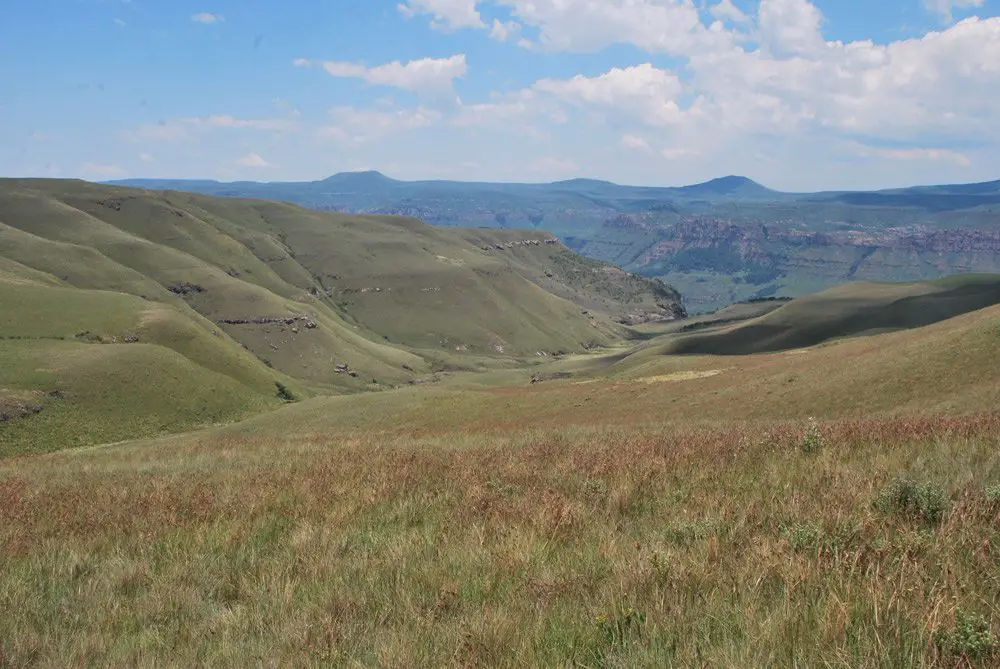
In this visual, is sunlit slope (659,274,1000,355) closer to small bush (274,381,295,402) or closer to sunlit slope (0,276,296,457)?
small bush (274,381,295,402)

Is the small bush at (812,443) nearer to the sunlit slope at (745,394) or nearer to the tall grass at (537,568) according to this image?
the tall grass at (537,568)

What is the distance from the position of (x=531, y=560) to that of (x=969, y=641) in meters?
3.30

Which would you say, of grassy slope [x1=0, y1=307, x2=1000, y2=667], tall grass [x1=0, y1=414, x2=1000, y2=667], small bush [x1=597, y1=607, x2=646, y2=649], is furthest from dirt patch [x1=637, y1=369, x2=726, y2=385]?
small bush [x1=597, y1=607, x2=646, y2=649]

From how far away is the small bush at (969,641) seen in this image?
3.71 metres

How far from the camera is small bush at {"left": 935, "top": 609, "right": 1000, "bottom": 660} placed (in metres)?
3.71

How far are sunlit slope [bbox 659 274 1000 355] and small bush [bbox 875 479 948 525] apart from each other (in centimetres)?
11275

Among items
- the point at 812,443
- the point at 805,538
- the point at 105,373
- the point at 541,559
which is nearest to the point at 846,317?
the point at 812,443

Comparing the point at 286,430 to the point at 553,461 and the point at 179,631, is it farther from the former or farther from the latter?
the point at 179,631

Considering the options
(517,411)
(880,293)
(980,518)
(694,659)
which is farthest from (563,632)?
(880,293)

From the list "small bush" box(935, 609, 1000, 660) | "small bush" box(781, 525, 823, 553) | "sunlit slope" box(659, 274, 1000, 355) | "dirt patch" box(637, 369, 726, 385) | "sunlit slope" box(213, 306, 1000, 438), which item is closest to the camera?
"small bush" box(935, 609, 1000, 660)

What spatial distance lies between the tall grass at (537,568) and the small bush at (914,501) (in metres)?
0.15

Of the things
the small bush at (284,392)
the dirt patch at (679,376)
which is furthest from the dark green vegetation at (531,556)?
the small bush at (284,392)

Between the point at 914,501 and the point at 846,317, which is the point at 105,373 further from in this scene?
the point at 846,317

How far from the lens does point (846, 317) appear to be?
123000mm
